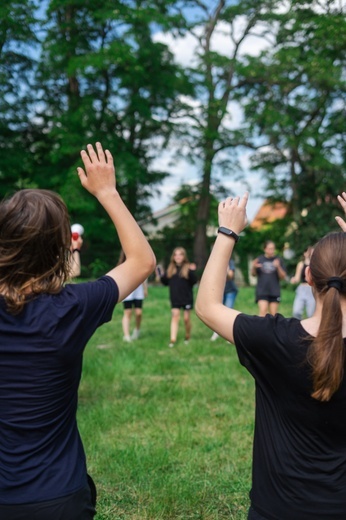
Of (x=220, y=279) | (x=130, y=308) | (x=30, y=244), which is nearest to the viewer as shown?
(x=30, y=244)

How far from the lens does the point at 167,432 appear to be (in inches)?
218

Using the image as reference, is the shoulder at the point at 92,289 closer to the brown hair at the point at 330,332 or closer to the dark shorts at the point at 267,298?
the brown hair at the point at 330,332

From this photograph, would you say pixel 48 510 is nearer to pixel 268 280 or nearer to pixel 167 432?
pixel 167 432

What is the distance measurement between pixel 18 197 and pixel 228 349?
878 centimetres

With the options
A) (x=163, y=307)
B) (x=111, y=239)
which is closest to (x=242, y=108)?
(x=111, y=239)

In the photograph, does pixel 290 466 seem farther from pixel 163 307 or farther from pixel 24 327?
pixel 163 307

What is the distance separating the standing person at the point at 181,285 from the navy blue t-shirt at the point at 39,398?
30.2 feet

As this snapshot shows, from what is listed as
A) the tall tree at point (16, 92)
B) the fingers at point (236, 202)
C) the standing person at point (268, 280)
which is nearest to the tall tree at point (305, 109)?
the tall tree at point (16, 92)

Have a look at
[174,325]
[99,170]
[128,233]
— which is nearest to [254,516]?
[128,233]

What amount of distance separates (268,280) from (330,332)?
9.57 m

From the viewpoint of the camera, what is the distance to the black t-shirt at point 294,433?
1995 millimetres

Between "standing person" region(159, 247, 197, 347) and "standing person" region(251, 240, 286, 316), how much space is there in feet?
4.25

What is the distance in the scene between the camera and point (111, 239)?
1251 inches

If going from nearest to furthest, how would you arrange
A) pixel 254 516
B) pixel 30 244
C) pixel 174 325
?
pixel 30 244 < pixel 254 516 < pixel 174 325
